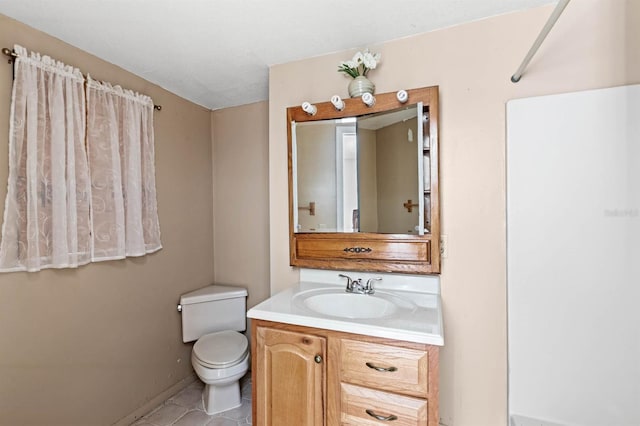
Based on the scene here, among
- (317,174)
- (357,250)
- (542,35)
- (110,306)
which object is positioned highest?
(542,35)

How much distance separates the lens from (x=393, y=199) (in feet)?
5.50

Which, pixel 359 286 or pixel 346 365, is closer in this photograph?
pixel 346 365

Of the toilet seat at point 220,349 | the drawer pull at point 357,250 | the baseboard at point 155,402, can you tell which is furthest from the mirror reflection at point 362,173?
the baseboard at point 155,402

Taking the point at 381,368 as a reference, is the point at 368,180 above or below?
above

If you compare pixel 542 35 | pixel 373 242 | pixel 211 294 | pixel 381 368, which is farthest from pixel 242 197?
pixel 542 35

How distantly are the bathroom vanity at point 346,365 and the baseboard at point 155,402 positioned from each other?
1054 mm

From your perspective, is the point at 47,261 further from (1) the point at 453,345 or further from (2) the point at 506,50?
(2) the point at 506,50

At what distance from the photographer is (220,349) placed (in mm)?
2004

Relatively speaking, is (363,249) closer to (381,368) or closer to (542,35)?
(381,368)

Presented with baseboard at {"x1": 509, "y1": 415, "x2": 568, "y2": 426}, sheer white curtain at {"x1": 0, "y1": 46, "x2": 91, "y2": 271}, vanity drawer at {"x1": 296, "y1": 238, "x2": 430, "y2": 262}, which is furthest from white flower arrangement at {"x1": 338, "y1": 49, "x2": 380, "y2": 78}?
baseboard at {"x1": 509, "y1": 415, "x2": 568, "y2": 426}

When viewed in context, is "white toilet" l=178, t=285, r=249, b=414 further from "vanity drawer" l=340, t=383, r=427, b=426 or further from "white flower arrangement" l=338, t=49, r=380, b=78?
"white flower arrangement" l=338, t=49, r=380, b=78

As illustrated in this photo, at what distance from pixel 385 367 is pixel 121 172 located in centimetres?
187

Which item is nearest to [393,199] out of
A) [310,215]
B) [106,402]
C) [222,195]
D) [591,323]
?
[310,215]

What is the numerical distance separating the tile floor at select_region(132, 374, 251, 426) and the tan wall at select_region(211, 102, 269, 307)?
0.75 m
